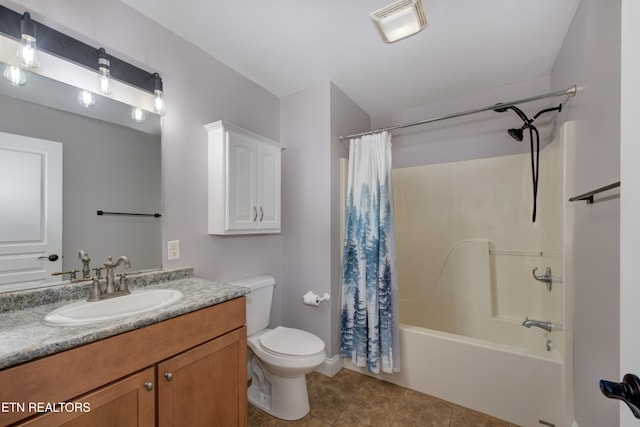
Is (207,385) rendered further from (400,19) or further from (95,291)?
(400,19)

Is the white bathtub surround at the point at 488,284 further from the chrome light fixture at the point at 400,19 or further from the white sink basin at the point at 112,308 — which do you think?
the white sink basin at the point at 112,308

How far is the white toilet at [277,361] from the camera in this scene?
5.15ft

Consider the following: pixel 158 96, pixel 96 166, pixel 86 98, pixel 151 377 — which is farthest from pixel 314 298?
pixel 86 98

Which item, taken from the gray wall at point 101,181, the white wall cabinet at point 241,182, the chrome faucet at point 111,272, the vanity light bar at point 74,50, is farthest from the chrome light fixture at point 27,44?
the chrome faucet at point 111,272

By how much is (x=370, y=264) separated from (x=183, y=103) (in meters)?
1.71

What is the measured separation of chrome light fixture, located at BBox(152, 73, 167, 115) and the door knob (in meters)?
2.02

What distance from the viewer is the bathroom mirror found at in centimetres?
115

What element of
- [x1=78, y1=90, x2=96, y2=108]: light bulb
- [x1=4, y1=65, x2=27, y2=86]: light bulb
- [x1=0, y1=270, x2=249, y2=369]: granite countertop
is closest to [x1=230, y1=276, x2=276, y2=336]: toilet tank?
[x1=0, y1=270, x2=249, y2=369]: granite countertop

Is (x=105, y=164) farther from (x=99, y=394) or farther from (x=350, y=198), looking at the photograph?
(x=350, y=198)

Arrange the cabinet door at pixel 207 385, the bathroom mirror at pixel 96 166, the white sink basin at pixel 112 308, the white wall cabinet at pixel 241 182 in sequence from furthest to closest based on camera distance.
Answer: the white wall cabinet at pixel 241 182 → the bathroom mirror at pixel 96 166 → the cabinet door at pixel 207 385 → the white sink basin at pixel 112 308

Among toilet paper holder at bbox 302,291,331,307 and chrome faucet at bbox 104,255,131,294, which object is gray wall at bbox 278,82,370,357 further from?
chrome faucet at bbox 104,255,131,294

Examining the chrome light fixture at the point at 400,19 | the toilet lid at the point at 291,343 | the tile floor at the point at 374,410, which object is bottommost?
the tile floor at the point at 374,410

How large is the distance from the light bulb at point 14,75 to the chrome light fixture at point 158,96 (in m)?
0.51

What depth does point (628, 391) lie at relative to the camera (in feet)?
1.60
